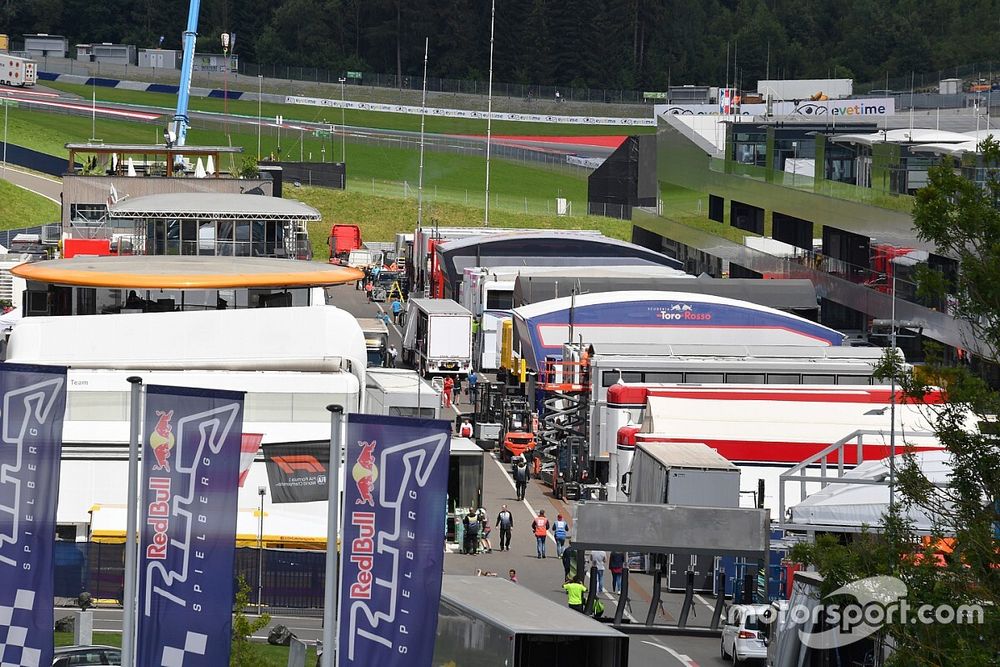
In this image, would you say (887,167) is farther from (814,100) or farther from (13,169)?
(13,169)

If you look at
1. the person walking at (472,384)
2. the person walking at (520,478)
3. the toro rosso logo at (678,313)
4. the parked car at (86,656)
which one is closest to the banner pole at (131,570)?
the parked car at (86,656)

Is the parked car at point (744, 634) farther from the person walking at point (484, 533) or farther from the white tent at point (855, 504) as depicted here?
the person walking at point (484, 533)

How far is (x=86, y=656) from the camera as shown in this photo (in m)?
19.8

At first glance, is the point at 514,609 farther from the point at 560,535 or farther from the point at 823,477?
the point at 560,535

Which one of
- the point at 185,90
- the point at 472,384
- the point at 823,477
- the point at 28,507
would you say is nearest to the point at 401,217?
the point at 185,90

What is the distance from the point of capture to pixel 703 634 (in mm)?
25359

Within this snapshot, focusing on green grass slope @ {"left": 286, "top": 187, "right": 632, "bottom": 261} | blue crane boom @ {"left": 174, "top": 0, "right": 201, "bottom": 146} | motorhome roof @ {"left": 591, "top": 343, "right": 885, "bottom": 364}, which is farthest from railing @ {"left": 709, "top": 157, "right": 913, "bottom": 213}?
blue crane boom @ {"left": 174, "top": 0, "right": 201, "bottom": 146}

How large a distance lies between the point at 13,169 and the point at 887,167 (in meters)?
57.1

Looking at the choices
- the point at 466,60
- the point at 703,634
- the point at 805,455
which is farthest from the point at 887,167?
the point at 466,60

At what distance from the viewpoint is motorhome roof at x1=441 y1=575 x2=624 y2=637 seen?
17953 millimetres

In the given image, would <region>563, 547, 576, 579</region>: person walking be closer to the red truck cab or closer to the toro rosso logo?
the toro rosso logo

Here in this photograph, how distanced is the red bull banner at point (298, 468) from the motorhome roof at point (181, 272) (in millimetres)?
7728

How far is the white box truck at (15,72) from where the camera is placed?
429ft

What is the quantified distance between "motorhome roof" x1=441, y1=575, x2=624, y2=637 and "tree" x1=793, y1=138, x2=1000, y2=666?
15.1 feet
